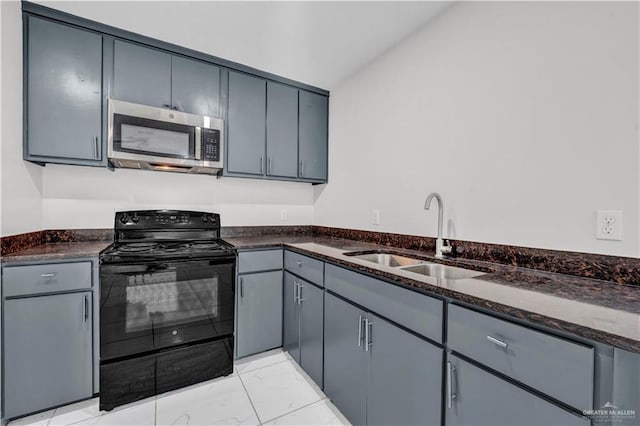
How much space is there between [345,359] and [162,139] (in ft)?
6.36

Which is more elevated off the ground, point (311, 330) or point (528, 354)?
point (528, 354)

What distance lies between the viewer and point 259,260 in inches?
85.3

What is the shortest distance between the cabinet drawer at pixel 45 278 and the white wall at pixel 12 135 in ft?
0.83

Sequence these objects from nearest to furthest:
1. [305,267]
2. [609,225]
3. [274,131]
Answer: [609,225] < [305,267] < [274,131]

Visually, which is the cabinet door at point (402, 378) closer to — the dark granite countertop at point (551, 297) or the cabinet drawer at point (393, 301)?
the cabinet drawer at point (393, 301)

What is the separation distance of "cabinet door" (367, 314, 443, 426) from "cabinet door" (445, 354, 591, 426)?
6cm

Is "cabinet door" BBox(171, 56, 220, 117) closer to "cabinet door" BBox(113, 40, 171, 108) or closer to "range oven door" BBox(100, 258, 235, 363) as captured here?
"cabinet door" BBox(113, 40, 171, 108)

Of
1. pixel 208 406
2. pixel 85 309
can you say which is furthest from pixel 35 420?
pixel 208 406

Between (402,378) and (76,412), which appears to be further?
(76,412)

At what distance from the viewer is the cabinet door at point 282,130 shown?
8.50 ft

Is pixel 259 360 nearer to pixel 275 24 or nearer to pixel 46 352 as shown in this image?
pixel 46 352

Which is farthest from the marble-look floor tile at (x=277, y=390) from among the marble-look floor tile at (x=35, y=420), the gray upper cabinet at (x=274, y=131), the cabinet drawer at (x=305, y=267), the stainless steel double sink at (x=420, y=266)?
the gray upper cabinet at (x=274, y=131)

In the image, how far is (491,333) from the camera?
876 mm

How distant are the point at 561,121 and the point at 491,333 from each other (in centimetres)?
101
